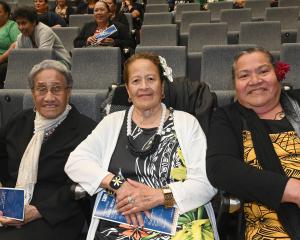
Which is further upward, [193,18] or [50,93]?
[193,18]

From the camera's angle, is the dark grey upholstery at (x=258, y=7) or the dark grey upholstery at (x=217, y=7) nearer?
the dark grey upholstery at (x=258, y=7)

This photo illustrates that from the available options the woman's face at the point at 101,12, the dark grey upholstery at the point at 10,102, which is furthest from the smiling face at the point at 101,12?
the dark grey upholstery at the point at 10,102

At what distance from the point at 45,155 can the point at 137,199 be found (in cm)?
60

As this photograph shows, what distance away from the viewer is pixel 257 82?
182 centimetres

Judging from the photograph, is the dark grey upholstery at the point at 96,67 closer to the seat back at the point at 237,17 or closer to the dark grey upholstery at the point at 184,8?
the seat back at the point at 237,17

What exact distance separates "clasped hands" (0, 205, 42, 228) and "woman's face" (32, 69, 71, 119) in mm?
463

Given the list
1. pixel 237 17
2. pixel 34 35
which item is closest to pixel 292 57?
pixel 34 35

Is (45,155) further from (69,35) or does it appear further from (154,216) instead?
(69,35)

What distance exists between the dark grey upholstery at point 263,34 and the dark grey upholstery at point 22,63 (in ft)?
6.85

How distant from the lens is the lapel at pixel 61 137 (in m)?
2.10

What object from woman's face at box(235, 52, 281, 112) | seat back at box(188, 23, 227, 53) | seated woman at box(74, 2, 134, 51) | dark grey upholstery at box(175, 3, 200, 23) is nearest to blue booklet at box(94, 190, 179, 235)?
woman's face at box(235, 52, 281, 112)

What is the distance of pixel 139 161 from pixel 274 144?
557 mm

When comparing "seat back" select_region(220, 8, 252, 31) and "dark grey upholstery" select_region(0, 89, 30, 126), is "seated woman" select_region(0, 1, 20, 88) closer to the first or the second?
"dark grey upholstery" select_region(0, 89, 30, 126)

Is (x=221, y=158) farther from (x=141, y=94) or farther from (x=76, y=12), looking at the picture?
(x=76, y=12)
